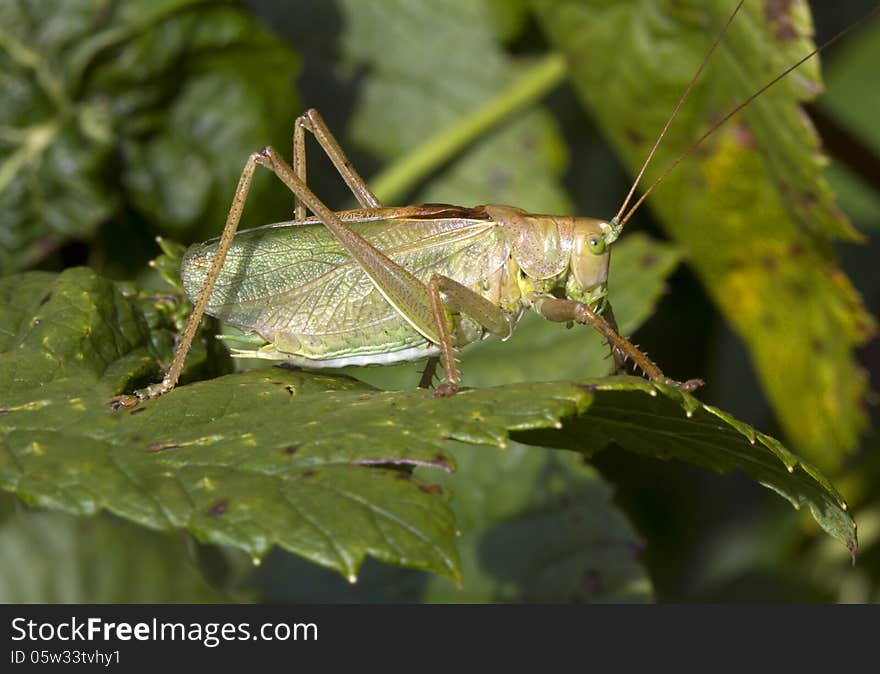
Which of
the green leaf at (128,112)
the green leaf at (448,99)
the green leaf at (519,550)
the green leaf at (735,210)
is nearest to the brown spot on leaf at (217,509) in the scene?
the green leaf at (519,550)

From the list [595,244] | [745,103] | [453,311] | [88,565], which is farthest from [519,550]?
[745,103]

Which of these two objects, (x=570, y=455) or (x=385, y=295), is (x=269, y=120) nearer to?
(x=385, y=295)

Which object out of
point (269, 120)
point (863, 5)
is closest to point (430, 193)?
point (269, 120)

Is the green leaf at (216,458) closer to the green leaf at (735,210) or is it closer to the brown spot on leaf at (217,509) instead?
the brown spot on leaf at (217,509)

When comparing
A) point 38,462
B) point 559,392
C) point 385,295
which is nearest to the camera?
point 38,462

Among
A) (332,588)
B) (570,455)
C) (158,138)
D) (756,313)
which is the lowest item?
(332,588)

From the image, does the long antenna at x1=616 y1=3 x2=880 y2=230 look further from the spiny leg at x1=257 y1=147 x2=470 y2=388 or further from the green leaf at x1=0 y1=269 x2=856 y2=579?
the green leaf at x1=0 y1=269 x2=856 y2=579

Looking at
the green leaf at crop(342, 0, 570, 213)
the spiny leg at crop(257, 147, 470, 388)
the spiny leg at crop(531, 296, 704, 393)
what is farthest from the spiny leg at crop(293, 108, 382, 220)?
the green leaf at crop(342, 0, 570, 213)
